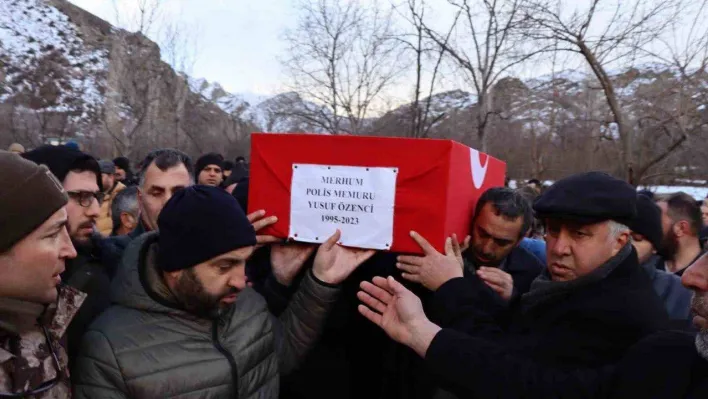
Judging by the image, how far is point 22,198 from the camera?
1.39 metres

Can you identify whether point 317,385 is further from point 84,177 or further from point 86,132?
point 86,132

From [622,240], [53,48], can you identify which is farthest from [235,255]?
[53,48]

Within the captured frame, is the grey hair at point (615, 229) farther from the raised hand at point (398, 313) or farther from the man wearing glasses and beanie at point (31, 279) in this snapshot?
the man wearing glasses and beanie at point (31, 279)

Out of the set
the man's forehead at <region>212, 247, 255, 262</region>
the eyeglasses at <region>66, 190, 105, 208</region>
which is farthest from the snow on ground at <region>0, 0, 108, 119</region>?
the man's forehead at <region>212, 247, 255, 262</region>

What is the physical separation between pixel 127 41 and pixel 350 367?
12.0 meters

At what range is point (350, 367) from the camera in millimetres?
2744

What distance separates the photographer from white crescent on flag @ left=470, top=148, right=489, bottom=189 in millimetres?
2538

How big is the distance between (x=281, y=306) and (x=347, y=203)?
1.87ft

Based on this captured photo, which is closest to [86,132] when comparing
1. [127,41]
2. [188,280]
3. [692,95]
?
[127,41]

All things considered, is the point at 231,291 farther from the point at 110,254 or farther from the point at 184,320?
the point at 110,254

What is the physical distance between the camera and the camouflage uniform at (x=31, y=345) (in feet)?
4.39

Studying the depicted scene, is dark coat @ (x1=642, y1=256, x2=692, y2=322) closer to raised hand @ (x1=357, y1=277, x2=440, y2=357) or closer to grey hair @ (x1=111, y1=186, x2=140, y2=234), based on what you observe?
raised hand @ (x1=357, y1=277, x2=440, y2=357)

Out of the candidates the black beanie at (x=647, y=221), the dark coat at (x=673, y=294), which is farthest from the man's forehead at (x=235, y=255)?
the black beanie at (x=647, y=221)

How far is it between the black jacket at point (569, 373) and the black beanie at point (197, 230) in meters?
0.79
